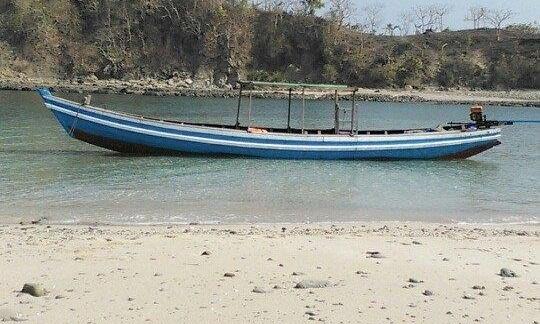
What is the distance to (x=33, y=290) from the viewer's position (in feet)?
22.3

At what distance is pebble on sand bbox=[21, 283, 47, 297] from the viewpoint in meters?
6.77

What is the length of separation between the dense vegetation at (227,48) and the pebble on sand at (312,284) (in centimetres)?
7583

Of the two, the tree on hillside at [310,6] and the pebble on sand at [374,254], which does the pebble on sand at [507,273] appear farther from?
the tree on hillside at [310,6]

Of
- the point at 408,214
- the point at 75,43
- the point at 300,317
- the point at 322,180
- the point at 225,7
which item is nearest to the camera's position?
the point at 300,317

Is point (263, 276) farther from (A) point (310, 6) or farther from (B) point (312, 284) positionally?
(A) point (310, 6)

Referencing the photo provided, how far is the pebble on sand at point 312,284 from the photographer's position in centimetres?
736

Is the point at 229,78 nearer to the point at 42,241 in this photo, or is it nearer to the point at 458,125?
the point at 458,125

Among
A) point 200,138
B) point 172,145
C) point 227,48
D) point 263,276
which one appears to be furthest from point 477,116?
point 227,48

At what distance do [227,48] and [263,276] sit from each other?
3218 inches

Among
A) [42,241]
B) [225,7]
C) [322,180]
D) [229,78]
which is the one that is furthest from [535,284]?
[225,7]

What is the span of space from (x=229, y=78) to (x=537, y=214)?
73408mm

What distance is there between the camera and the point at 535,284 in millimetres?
7867

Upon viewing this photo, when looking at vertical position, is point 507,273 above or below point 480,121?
below


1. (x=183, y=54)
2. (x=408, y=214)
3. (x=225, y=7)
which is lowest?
(x=408, y=214)
